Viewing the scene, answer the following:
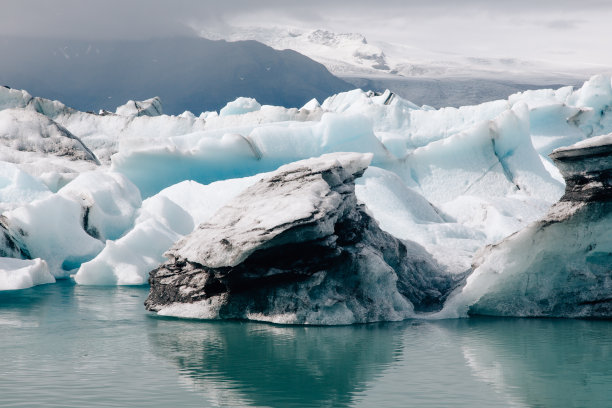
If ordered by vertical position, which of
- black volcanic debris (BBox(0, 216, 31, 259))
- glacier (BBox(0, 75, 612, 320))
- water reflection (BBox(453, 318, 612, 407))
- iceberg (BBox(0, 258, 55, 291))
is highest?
glacier (BBox(0, 75, 612, 320))

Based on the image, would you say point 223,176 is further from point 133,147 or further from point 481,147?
point 481,147

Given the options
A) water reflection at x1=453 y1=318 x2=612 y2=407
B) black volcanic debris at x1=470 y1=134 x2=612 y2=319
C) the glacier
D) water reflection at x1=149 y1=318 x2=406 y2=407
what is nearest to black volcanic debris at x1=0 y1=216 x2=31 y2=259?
the glacier

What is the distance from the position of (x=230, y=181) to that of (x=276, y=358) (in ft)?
24.9

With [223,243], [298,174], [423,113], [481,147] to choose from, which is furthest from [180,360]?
[423,113]

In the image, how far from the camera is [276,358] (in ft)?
20.4

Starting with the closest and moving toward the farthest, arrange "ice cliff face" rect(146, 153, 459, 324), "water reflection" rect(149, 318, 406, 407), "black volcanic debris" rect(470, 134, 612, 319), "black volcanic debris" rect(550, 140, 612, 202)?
"water reflection" rect(149, 318, 406, 407), "ice cliff face" rect(146, 153, 459, 324), "black volcanic debris" rect(550, 140, 612, 202), "black volcanic debris" rect(470, 134, 612, 319)

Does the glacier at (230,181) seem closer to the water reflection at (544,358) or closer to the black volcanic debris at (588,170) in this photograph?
the water reflection at (544,358)

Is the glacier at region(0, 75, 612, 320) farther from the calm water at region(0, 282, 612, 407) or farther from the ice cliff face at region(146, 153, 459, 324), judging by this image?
the calm water at region(0, 282, 612, 407)

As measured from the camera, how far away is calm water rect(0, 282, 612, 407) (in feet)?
16.5

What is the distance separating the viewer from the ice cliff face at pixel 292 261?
7312mm

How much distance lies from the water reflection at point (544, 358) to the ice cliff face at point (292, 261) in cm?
114

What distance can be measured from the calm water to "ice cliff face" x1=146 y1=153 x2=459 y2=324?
26cm

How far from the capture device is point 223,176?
51.4 feet

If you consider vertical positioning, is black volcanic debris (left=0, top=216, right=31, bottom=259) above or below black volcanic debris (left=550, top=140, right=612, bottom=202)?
below
